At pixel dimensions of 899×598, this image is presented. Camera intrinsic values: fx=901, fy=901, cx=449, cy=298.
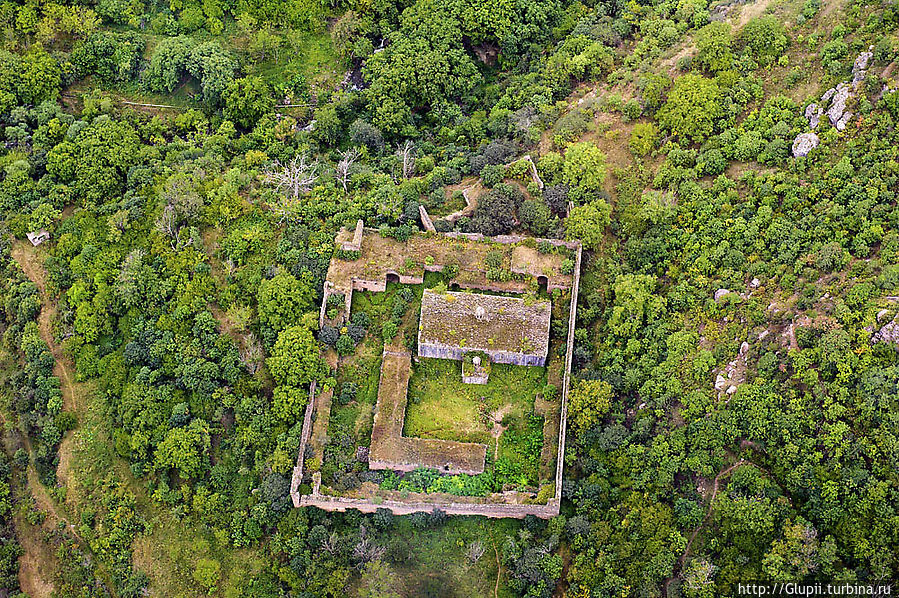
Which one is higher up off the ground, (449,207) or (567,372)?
(449,207)

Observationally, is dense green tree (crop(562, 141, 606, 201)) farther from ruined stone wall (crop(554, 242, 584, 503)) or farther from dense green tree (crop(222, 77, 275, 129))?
dense green tree (crop(222, 77, 275, 129))

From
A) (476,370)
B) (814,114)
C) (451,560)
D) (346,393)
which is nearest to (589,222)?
(476,370)

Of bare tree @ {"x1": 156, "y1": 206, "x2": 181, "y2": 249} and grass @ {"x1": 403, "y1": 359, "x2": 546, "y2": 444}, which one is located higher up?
bare tree @ {"x1": 156, "y1": 206, "x2": 181, "y2": 249}

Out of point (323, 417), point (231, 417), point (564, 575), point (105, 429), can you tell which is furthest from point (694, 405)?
point (105, 429)

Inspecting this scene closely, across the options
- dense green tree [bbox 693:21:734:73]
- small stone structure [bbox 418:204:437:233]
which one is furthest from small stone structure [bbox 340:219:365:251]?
dense green tree [bbox 693:21:734:73]

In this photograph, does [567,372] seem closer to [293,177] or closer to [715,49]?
[293,177]

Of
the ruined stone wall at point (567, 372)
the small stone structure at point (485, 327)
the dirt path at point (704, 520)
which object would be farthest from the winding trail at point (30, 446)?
the dirt path at point (704, 520)
